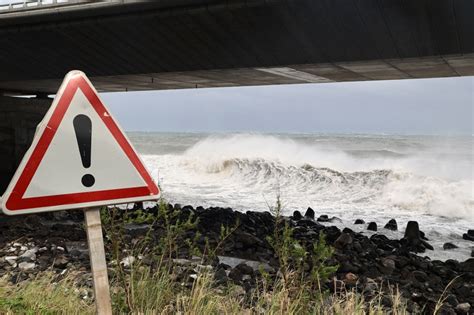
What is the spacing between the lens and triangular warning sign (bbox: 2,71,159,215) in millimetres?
2516

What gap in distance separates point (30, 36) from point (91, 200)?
1677 cm

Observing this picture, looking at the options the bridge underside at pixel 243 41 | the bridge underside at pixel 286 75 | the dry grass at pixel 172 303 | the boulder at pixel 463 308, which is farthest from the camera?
the bridge underside at pixel 286 75

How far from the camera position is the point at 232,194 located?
25766mm

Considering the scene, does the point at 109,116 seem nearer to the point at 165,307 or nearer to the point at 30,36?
the point at 165,307

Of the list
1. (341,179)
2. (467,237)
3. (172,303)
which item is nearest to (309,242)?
(467,237)

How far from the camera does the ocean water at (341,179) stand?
758 inches

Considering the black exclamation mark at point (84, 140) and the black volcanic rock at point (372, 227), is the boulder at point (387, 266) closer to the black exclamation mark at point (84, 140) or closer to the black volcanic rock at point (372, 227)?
the black volcanic rock at point (372, 227)

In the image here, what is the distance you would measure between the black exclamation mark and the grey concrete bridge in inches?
396

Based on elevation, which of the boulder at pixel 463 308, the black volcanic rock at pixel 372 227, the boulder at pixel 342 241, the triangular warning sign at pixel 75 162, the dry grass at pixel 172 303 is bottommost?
the boulder at pixel 463 308

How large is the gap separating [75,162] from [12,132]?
2084 cm

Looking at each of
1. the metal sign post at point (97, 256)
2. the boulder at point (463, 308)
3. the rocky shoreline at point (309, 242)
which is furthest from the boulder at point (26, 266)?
the boulder at point (463, 308)

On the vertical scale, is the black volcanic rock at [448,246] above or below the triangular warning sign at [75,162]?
below

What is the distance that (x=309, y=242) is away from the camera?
480 inches

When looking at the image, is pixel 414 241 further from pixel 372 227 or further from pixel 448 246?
pixel 372 227
